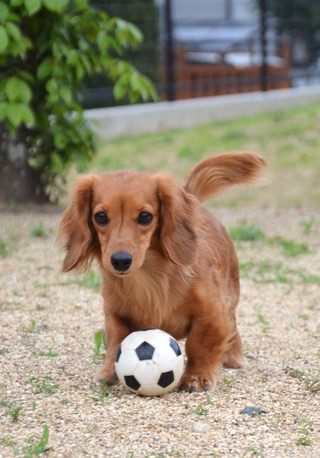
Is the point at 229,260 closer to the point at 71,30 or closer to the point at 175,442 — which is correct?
the point at 175,442

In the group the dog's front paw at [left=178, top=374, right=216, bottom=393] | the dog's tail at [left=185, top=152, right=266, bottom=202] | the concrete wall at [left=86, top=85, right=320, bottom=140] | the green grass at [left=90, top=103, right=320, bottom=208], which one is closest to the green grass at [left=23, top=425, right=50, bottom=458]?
the dog's front paw at [left=178, top=374, right=216, bottom=393]

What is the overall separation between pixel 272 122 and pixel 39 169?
6.63 metres

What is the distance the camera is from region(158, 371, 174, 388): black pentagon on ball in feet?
14.7

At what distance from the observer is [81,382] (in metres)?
4.80

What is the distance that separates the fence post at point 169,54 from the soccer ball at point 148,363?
38.3 feet

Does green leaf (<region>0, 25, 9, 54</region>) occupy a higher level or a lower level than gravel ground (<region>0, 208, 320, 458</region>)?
higher

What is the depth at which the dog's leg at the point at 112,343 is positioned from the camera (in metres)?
4.69

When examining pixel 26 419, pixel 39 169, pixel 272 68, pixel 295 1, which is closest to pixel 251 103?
pixel 272 68

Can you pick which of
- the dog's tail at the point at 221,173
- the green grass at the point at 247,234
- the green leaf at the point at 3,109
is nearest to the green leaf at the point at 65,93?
the green leaf at the point at 3,109

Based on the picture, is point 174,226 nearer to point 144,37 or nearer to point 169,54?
point 144,37

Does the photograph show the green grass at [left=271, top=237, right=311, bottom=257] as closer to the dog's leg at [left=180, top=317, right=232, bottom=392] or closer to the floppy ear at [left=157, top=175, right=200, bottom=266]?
the dog's leg at [left=180, top=317, right=232, bottom=392]

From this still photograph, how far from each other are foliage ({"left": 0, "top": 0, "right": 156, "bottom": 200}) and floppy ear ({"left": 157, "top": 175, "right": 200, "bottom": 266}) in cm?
358

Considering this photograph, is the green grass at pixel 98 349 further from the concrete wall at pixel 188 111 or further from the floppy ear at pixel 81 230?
the concrete wall at pixel 188 111

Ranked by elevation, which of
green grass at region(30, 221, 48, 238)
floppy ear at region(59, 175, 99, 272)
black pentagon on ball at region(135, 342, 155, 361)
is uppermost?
floppy ear at region(59, 175, 99, 272)
